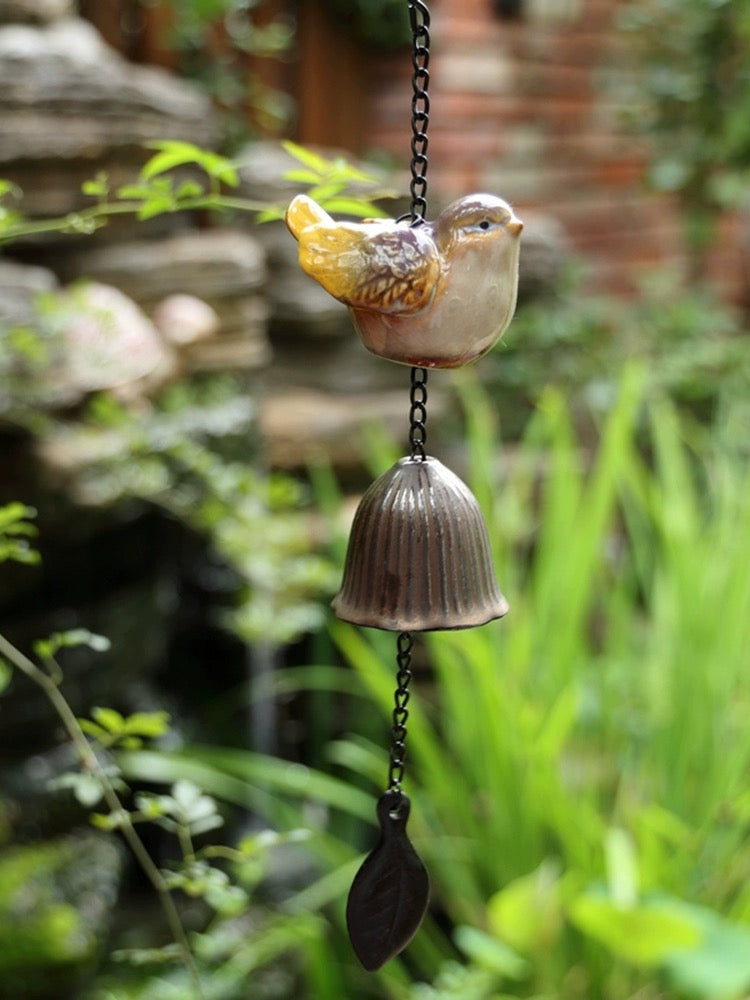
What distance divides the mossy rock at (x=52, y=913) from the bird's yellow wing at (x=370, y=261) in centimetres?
122

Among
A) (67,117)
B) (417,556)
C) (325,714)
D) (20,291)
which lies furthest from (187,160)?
(325,714)

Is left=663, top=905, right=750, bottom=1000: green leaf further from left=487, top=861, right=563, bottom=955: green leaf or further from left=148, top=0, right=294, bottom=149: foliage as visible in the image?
left=148, top=0, right=294, bottom=149: foliage

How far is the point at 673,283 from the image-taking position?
3141 millimetres

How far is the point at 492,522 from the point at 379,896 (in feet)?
3.43

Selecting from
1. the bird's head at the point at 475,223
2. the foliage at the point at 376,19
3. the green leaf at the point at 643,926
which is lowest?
the green leaf at the point at 643,926

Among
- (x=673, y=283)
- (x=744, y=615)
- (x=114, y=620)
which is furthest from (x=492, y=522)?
(x=673, y=283)

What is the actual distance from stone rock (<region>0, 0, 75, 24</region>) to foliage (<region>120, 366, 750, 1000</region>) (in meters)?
1.04

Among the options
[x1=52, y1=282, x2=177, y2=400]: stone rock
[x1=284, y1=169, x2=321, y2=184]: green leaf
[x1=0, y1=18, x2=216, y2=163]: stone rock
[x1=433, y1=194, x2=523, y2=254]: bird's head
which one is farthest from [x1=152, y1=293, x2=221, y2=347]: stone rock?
[x1=433, y1=194, x2=523, y2=254]: bird's head

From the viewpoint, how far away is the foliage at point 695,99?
2.84m

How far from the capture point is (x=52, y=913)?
1564mm

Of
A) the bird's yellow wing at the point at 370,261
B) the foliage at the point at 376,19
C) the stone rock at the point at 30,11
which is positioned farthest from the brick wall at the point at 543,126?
the bird's yellow wing at the point at 370,261

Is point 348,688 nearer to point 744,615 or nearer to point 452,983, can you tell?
point 744,615

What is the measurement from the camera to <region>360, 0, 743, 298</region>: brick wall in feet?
8.73

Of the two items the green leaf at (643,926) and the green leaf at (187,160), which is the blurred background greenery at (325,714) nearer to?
the green leaf at (643,926)
